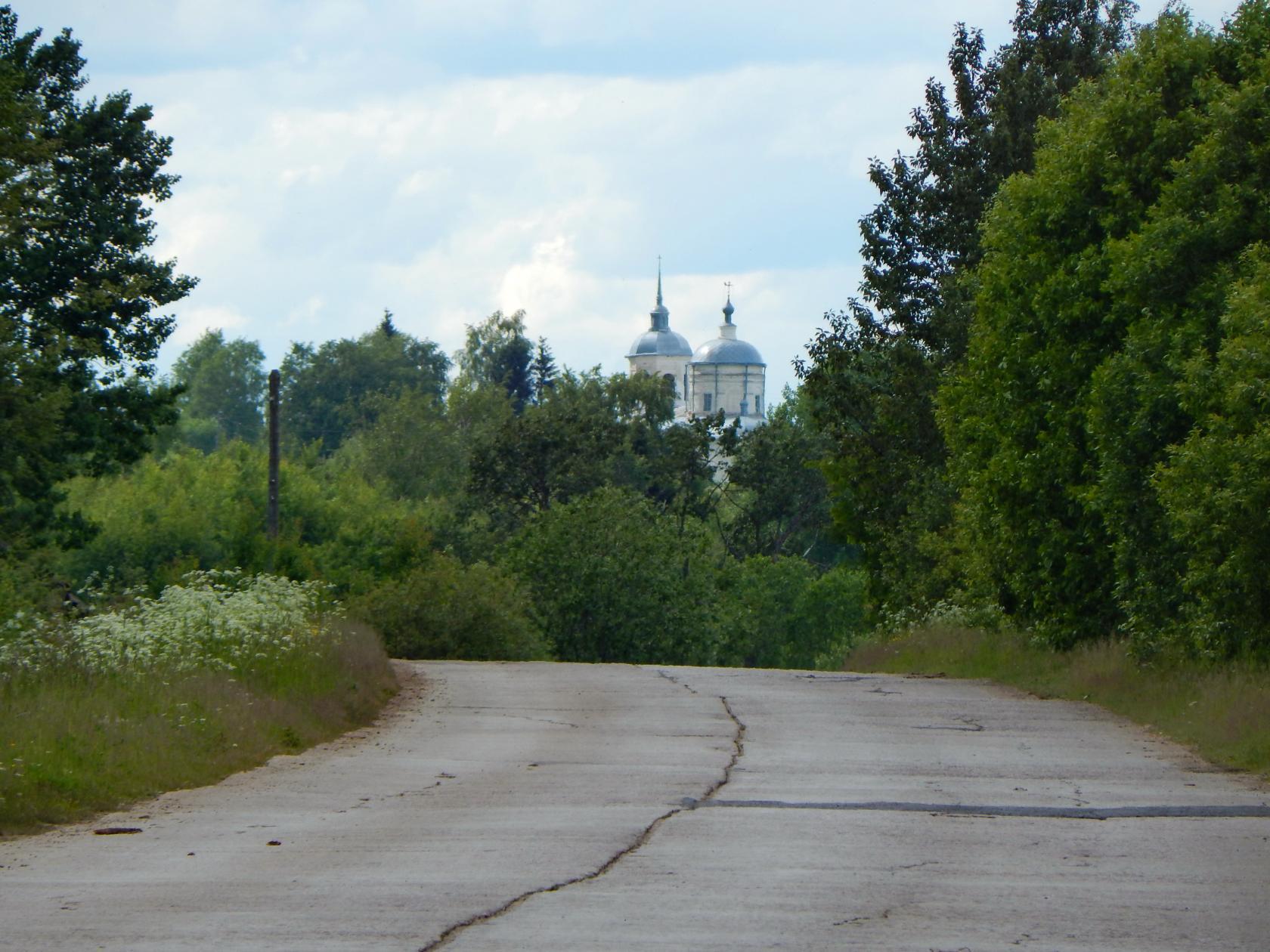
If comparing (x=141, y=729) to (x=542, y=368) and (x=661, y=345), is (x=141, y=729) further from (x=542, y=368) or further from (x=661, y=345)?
(x=661, y=345)

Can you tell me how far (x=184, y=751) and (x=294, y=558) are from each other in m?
34.6

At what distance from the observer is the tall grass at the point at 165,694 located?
12.2m

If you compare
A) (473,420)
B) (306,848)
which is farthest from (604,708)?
(473,420)

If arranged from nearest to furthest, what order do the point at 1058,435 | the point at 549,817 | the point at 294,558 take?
the point at 549,817 < the point at 1058,435 < the point at 294,558

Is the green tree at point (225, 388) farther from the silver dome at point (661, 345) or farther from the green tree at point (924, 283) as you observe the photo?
the green tree at point (924, 283)

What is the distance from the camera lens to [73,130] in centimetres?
A: 3841

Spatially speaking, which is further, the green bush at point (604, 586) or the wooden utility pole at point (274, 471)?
the green bush at point (604, 586)

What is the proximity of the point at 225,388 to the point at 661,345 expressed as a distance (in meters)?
54.7

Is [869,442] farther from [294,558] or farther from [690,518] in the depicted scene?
[690,518]

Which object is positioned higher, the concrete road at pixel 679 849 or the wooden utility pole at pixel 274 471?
the wooden utility pole at pixel 274 471

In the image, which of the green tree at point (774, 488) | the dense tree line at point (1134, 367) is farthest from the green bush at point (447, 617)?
the green tree at point (774, 488)

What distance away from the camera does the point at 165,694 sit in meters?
15.4

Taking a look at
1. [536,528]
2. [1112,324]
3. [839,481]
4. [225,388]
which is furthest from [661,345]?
[1112,324]

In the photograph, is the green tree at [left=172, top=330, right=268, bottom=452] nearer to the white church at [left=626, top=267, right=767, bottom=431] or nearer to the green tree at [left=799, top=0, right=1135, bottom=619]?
the white church at [left=626, top=267, right=767, bottom=431]
